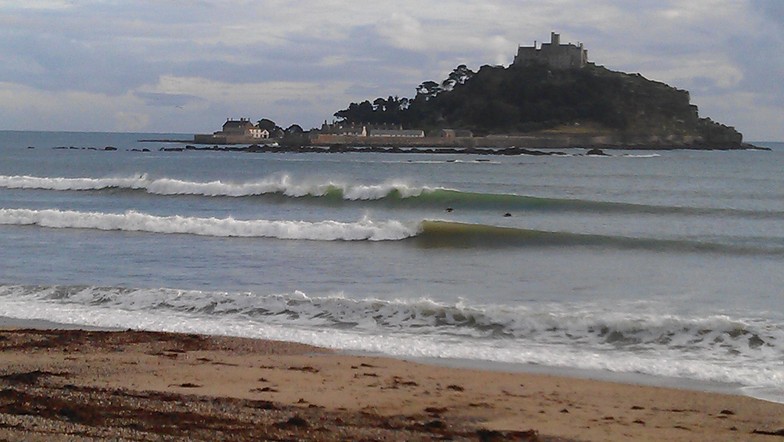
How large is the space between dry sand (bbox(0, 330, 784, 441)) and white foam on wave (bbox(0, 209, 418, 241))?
1016 cm

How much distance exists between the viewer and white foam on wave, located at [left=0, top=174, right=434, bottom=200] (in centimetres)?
2833

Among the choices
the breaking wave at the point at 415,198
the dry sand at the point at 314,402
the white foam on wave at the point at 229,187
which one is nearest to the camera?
the dry sand at the point at 314,402

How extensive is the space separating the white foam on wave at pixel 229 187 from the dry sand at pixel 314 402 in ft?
65.5

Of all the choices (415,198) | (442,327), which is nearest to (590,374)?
(442,327)

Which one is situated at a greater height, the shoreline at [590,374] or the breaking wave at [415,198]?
the shoreline at [590,374]

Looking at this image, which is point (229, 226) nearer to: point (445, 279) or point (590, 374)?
point (445, 279)

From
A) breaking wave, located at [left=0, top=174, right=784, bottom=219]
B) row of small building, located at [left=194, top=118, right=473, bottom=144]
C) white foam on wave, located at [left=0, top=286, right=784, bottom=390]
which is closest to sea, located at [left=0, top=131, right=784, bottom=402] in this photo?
white foam on wave, located at [left=0, top=286, right=784, bottom=390]

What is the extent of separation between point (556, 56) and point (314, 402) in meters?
131

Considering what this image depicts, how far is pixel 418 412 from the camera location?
20.8 ft

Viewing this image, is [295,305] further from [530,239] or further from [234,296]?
[530,239]

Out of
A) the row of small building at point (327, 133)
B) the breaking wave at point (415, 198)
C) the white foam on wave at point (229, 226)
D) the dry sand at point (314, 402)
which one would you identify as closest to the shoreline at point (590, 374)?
the dry sand at point (314, 402)

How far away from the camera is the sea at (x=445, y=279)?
29.3 ft

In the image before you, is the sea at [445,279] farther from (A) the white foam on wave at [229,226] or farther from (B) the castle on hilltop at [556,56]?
(B) the castle on hilltop at [556,56]

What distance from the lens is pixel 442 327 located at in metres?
9.88
